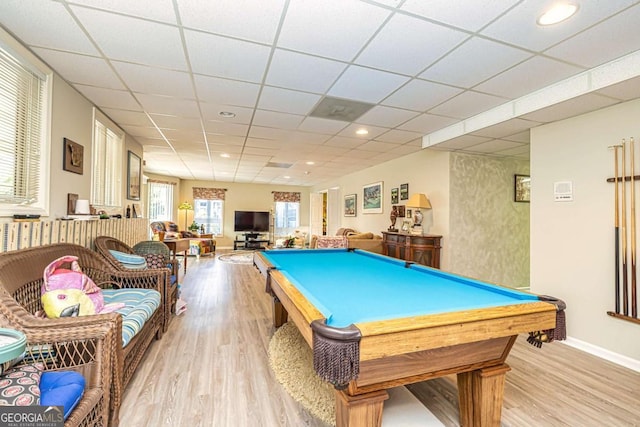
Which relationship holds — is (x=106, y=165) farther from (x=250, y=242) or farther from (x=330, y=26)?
(x=250, y=242)

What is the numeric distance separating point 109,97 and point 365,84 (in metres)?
2.57

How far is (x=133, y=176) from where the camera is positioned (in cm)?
455

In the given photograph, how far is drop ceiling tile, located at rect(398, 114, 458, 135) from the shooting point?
10.8ft

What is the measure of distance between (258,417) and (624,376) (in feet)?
9.06

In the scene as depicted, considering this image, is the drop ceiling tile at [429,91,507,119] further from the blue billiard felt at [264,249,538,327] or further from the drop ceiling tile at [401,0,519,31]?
the blue billiard felt at [264,249,538,327]

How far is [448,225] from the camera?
4.34m

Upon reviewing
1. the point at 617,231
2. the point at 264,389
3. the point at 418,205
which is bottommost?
the point at 264,389

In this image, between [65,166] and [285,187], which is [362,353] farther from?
[285,187]

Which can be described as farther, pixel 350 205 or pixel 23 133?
pixel 350 205

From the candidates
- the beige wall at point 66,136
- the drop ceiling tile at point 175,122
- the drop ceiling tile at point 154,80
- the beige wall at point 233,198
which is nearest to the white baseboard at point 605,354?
the drop ceiling tile at point 154,80

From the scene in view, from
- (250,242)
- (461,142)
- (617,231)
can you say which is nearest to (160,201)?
(250,242)

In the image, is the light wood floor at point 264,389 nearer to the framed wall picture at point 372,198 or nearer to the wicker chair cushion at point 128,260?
the wicker chair cushion at point 128,260

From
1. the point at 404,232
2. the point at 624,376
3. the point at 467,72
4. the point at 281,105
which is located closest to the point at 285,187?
the point at 404,232

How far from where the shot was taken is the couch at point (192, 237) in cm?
773
